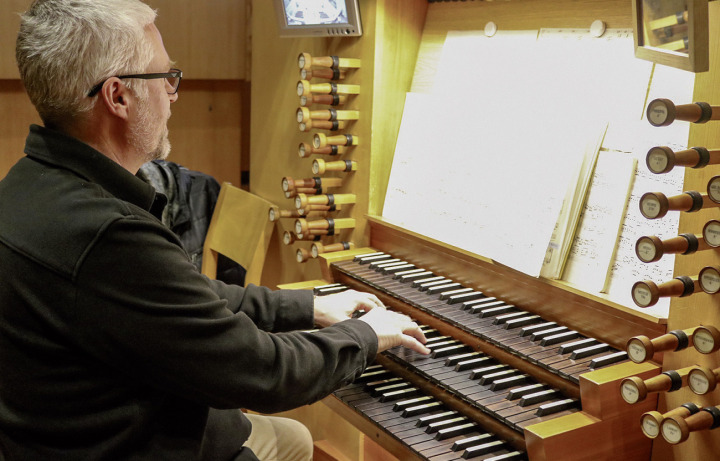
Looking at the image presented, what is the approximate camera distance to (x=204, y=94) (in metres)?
3.90

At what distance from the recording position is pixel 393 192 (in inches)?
103

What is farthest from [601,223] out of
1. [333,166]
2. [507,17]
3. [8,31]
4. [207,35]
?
[8,31]

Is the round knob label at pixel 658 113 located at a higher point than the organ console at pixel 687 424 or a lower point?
higher

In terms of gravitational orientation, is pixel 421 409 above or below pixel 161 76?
below

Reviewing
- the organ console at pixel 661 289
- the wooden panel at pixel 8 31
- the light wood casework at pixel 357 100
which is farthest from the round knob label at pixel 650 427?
the wooden panel at pixel 8 31

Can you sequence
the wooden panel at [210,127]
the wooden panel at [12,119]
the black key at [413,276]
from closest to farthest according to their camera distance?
the black key at [413,276] < the wooden panel at [12,119] < the wooden panel at [210,127]

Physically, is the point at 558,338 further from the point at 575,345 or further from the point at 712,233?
the point at 712,233

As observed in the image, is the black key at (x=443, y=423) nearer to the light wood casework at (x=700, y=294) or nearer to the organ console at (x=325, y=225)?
the light wood casework at (x=700, y=294)

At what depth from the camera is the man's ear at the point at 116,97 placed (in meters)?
1.42

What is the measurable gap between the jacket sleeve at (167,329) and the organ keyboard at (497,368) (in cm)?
48

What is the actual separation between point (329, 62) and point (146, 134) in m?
1.24

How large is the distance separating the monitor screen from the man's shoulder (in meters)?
1.44

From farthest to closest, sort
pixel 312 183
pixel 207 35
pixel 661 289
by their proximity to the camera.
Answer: pixel 207 35 → pixel 312 183 → pixel 661 289

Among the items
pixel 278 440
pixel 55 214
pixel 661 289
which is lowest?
pixel 278 440
